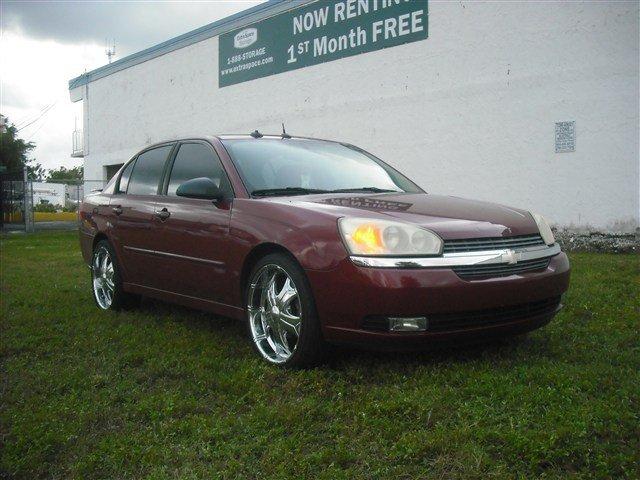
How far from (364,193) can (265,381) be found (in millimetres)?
1487

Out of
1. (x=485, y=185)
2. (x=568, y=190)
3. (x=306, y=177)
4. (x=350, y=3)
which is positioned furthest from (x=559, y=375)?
(x=350, y=3)

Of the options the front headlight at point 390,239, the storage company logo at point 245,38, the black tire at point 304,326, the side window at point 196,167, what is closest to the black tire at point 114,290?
the side window at point 196,167

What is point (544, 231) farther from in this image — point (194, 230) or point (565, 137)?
point (565, 137)

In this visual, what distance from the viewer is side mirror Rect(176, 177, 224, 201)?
4266 millimetres

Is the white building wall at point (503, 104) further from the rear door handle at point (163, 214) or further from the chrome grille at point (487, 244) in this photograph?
the rear door handle at point (163, 214)

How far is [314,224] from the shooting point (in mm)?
3652

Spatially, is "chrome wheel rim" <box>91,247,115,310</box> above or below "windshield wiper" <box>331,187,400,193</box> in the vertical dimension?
below

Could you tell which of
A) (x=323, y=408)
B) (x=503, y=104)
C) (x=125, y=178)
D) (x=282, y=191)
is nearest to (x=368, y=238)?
(x=323, y=408)

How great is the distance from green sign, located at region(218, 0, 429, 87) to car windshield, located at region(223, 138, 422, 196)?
23.7 ft

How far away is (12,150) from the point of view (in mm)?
35719

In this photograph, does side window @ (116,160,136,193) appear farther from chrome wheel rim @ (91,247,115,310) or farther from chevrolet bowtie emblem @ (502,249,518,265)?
chevrolet bowtie emblem @ (502,249,518,265)

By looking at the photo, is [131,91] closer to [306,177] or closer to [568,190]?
[568,190]

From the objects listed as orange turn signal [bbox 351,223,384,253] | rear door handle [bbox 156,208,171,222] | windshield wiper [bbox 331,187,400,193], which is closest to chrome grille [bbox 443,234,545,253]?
orange turn signal [bbox 351,223,384,253]

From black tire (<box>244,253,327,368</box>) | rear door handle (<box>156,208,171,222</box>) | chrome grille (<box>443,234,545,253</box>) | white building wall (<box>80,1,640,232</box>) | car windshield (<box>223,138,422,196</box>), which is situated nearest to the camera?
chrome grille (<box>443,234,545,253</box>)
